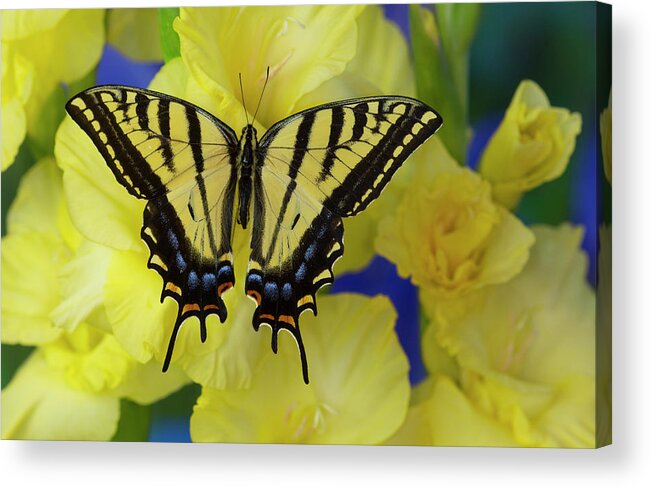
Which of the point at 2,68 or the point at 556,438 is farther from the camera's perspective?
the point at 2,68

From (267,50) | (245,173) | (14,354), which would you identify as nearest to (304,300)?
(245,173)

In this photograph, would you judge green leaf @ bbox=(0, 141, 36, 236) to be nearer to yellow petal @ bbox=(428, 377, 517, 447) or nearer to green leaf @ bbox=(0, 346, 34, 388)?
green leaf @ bbox=(0, 346, 34, 388)

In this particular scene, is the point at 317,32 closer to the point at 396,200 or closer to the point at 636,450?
the point at 396,200

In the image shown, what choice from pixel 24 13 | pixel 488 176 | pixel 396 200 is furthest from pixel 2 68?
pixel 488 176

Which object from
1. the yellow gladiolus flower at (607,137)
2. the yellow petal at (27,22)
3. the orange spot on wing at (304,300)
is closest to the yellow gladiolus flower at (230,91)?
the orange spot on wing at (304,300)

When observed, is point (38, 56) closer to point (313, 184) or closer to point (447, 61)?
point (313, 184)

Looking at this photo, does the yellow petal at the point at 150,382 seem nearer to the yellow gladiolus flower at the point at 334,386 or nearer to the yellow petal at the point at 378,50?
the yellow gladiolus flower at the point at 334,386
